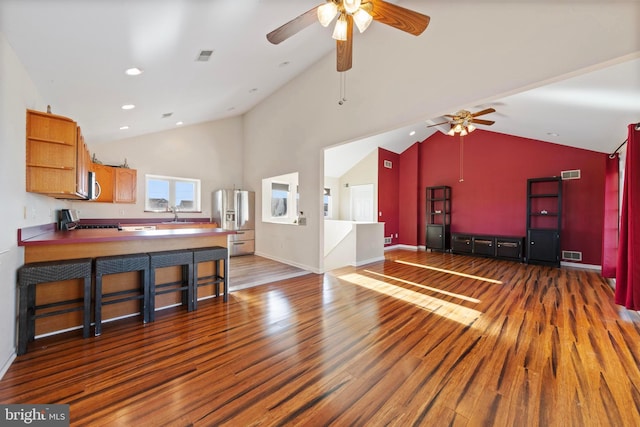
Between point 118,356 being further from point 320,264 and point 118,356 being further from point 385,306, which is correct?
point 320,264

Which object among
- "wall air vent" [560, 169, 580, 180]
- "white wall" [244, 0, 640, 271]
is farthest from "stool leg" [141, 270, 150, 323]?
"wall air vent" [560, 169, 580, 180]

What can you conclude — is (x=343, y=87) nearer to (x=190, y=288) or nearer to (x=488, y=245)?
(x=190, y=288)

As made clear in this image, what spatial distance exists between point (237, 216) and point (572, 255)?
778cm

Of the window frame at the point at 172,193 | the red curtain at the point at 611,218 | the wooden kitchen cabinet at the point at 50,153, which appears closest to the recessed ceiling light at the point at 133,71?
the wooden kitchen cabinet at the point at 50,153

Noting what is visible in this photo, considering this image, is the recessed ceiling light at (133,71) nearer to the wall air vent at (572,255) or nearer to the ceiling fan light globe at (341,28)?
the ceiling fan light globe at (341,28)

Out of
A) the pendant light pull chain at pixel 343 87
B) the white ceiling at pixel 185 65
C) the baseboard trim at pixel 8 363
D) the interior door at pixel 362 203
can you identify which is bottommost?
the baseboard trim at pixel 8 363

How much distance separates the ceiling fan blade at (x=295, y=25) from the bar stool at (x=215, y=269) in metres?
2.47

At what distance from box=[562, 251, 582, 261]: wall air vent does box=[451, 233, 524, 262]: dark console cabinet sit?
0.82 meters

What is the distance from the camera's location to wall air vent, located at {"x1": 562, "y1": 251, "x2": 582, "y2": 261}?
572 centimetres

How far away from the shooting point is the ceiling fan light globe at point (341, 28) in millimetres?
2246

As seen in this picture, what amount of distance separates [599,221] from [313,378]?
6999 millimetres

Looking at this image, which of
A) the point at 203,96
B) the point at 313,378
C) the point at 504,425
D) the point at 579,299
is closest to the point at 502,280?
the point at 579,299

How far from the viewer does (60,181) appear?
2600mm

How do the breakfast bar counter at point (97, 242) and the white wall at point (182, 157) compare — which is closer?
the breakfast bar counter at point (97, 242)
